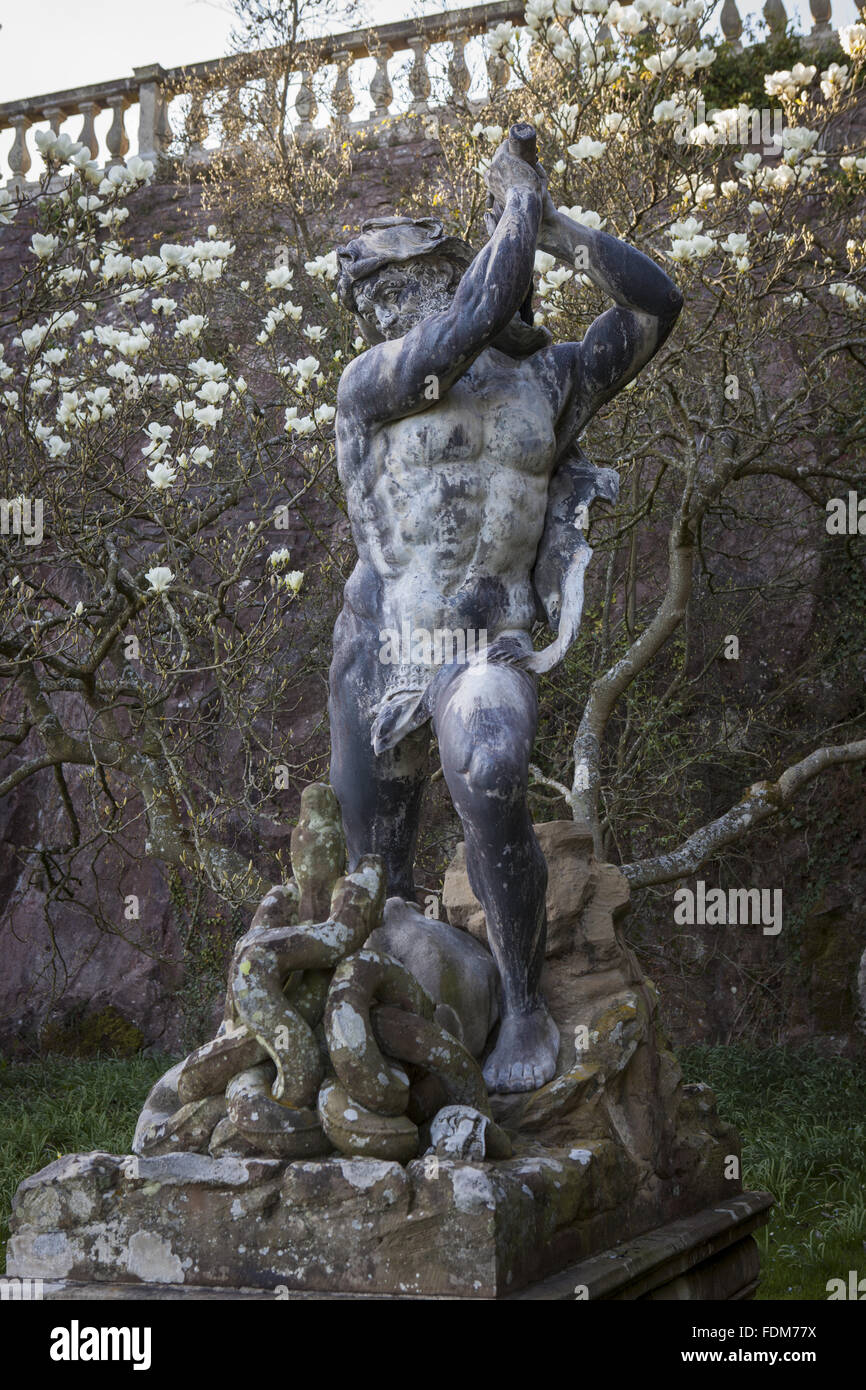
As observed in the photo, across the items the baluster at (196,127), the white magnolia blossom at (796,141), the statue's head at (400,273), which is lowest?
the statue's head at (400,273)

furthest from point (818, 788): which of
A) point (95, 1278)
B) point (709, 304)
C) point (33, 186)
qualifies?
point (33, 186)

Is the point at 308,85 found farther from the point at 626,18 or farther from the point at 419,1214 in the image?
the point at 419,1214

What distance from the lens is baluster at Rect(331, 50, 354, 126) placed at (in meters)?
11.2

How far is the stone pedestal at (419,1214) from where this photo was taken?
8.57 feet

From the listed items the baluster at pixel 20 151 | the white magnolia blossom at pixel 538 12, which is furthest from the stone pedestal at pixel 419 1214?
the baluster at pixel 20 151

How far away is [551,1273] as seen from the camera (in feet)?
9.15

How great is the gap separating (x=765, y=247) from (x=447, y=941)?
4598 millimetres

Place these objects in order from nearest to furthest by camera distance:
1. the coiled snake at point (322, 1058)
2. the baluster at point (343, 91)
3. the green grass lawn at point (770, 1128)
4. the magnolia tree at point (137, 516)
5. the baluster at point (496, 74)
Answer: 1. the coiled snake at point (322, 1058)
2. the green grass lawn at point (770, 1128)
3. the magnolia tree at point (137, 516)
4. the baluster at point (496, 74)
5. the baluster at point (343, 91)

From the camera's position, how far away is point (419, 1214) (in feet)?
8.57

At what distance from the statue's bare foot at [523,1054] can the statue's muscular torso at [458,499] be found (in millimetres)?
898

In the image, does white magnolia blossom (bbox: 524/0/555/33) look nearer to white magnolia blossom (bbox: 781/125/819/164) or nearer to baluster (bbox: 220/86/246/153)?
white magnolia blossom (bbox: 781/125/819/164)

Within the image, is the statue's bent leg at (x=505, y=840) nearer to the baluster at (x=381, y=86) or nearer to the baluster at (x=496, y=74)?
the baluster at (x=496, y=74)

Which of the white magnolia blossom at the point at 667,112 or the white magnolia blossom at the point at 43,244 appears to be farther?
the white magnolia blossom at the point at 667,112

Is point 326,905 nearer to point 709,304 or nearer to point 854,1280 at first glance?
point 854,1280
